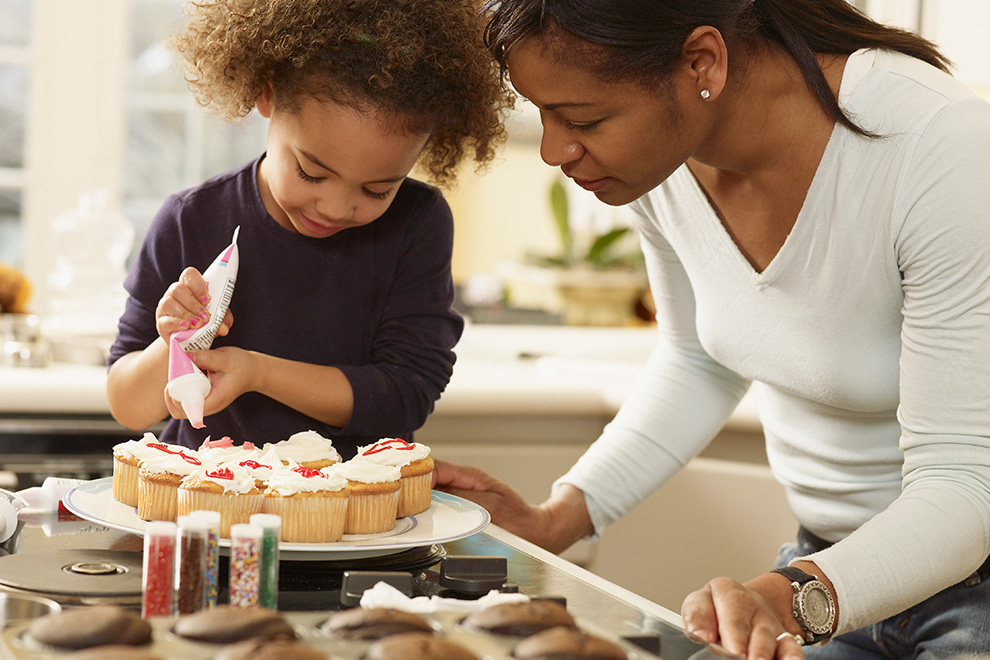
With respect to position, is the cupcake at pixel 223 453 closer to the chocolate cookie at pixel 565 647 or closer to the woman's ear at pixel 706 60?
the chocolate cookie at pixel 565 647

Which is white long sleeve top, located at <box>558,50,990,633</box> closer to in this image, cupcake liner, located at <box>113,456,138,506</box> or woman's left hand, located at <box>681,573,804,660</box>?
Result: woman's left hand, located at <box>681,573,804,660</box>

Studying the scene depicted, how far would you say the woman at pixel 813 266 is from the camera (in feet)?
3.05

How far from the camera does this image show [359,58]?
112cm

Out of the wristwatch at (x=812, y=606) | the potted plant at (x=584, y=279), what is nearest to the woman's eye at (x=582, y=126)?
the wristwatch at (x=812, y=606)

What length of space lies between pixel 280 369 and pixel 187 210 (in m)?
0.24

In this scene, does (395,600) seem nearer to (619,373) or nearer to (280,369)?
(280,369)

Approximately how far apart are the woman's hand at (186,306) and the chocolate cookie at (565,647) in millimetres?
477

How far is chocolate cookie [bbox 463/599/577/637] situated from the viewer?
67 centimetres


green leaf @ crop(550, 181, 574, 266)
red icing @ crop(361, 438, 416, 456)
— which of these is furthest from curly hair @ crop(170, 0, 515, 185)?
green leaf @ crop(550, 181, 574, 266)

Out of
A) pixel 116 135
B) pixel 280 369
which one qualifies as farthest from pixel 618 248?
pixel 280 369

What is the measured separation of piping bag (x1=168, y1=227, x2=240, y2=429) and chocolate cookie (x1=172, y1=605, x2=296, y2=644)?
326 mm

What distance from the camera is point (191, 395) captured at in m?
0.96

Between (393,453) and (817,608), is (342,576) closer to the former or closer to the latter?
(393,453)

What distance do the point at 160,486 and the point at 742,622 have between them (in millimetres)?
475
